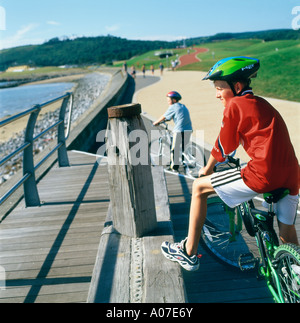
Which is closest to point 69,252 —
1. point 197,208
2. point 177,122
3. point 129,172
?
point 129,172

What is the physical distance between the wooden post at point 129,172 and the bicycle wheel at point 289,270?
111 centimetres

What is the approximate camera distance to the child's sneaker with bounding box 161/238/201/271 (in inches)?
94.1

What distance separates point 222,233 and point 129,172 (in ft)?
4.30

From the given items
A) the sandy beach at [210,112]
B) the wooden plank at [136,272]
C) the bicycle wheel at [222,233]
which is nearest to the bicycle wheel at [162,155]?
the sandy beach at [210,112]

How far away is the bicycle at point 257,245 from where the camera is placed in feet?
6.72

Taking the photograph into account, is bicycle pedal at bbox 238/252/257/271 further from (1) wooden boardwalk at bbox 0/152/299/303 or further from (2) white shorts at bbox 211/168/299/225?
(2) white shorts at bbox 211/168/299/225

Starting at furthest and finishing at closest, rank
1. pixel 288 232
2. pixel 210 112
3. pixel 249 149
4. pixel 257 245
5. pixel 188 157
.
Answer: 1. pixel 210 112
2. pixel 188 157
3. pixel 257 245
4. pixel 288 232
5. pixel 249 149

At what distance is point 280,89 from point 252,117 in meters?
17.4

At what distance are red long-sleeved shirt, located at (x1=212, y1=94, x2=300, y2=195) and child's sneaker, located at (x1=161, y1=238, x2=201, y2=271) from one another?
824 mm

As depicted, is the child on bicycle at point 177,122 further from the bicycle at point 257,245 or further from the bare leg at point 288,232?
the bare leg at point 288,232

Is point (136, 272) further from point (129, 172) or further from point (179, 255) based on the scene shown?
point (129, 172)

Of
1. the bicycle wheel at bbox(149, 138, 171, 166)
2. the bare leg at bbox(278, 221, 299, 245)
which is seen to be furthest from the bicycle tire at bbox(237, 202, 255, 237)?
the bicycle wheel at bbox(149, 138, 171, 166)

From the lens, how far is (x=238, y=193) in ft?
7.06

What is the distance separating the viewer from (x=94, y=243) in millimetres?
3195
